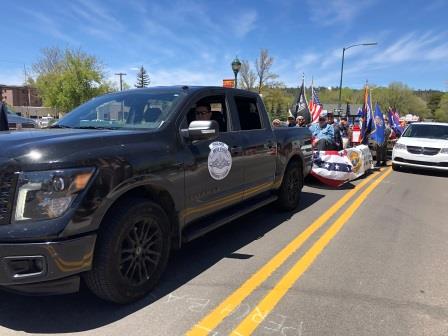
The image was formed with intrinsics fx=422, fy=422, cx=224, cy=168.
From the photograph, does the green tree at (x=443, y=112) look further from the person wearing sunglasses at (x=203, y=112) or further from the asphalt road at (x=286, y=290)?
the person wearing sunglasses at (x=203, y=112)

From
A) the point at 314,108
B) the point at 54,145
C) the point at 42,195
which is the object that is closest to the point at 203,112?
the point at 54,145

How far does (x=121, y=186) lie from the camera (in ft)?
10.9

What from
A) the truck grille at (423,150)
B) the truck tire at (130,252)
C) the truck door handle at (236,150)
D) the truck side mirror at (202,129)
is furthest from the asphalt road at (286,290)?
the truck grille at (423,150)

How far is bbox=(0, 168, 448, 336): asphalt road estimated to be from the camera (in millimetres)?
3279

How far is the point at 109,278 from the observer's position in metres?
3.30

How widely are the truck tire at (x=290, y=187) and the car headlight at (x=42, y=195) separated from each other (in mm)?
4228

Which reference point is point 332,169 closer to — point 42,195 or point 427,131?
point 427,131

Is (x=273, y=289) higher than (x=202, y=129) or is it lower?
lower

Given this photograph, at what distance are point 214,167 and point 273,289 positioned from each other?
1.40 m

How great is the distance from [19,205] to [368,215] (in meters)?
5.70

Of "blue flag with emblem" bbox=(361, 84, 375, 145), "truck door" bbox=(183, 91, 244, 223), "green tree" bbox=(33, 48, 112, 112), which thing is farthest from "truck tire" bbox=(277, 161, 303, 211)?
"green tree" bbox=(33, 48, 112, 112)

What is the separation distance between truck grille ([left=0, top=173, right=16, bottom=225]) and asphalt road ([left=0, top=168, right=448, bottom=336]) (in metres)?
0.90

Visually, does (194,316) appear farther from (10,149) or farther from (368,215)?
(368,215)

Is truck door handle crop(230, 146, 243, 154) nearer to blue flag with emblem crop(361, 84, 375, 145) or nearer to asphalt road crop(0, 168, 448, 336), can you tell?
asphalt road crop(0, 168, 448, 336)
